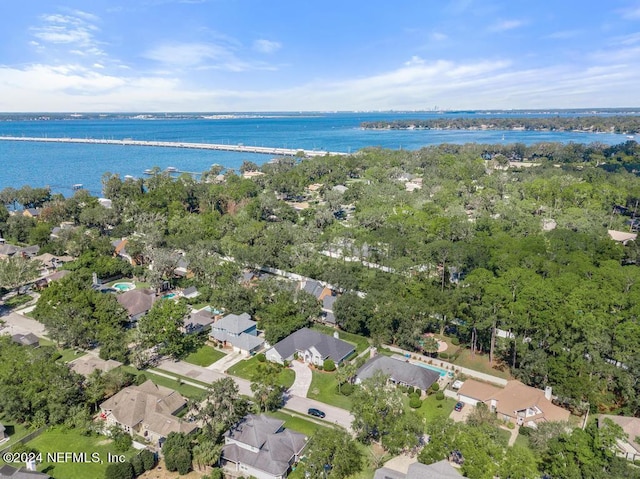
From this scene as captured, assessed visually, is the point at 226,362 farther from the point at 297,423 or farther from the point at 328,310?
the point at 328,310

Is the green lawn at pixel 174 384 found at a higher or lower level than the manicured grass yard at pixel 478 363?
higher

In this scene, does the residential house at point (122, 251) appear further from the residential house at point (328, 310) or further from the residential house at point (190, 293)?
the residential house at point (328, 310)

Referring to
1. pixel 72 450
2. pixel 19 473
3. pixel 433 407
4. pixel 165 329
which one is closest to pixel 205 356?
pixel 165 329

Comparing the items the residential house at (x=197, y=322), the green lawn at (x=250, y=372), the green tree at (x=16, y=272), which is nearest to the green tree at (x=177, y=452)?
the green lawn at (x=250, y=372)

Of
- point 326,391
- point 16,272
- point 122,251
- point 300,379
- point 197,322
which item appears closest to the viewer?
point 326,391

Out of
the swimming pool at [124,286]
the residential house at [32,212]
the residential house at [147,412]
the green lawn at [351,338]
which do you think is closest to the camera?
the residential house at [147,412]

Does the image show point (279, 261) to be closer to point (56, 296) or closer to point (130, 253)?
point (130, 253)
